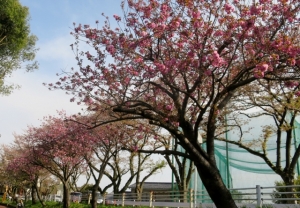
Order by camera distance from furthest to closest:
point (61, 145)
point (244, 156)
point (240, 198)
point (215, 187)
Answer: point (61, 145) < point (244, 156) < point (240, 198) < point (215, 187)

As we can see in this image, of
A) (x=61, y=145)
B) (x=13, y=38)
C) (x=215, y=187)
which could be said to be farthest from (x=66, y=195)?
(x=215, y=187)

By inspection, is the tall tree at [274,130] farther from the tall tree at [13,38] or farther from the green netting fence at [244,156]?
the tall tree at [13,38]

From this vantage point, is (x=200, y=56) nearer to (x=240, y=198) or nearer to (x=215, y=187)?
(x=215, y=187)

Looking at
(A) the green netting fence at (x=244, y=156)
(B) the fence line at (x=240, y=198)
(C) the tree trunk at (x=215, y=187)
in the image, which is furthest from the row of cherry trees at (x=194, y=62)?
(A) the green netting fence at (x=244, y=156)

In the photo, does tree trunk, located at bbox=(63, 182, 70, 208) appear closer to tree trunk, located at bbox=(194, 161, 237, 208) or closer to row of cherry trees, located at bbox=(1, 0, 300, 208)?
row of cherry trees, located at bbox=(1, 0, 300, 208)

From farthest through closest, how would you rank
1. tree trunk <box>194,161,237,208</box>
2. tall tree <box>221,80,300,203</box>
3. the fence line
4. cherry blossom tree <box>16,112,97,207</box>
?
cherry blossom tree <box>16,112,97,207</box> → tall tree <box>221,80,300,203</box> → the fence line → tree trunk <box>194,161,237,208</box>

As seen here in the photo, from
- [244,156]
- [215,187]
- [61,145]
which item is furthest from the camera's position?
[61,145]

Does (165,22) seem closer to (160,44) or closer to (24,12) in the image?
(160,44)

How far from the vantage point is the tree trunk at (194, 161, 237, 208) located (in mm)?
6617

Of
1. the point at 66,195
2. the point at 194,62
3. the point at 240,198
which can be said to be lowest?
the point at 66,195

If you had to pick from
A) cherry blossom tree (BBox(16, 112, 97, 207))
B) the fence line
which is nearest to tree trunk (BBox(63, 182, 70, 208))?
cherry blossom tree (BBox(16, 112, 97, 207))

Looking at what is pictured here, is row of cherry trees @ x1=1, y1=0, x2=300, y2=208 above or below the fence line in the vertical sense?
above

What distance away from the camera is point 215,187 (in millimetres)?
6746

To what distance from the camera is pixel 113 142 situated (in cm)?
1609
